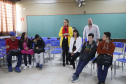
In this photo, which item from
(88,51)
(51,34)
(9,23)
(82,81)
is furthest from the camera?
(51,34)

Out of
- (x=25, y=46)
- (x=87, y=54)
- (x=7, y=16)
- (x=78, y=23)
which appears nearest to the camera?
(x=87, y=54)

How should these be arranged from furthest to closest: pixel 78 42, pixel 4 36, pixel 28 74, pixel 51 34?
pixel 51 34 → pixel 4 36 → pixel 78 42 → pixel 28 74

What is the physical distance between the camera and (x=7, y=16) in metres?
7.02

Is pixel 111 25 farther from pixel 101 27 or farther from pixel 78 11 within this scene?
pixel 78 11

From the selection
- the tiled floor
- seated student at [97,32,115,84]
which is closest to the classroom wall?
the tiled floor

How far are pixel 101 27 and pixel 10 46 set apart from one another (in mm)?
4998

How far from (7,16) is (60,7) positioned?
2.95 meters

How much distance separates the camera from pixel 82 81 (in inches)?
121

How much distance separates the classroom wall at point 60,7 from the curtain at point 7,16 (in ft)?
1.54

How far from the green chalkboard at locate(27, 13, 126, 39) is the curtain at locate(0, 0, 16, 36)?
0.90m

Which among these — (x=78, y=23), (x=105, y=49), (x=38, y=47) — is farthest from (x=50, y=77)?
(x=78, y=23)

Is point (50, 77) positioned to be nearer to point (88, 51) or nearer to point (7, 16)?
point (88, 51)

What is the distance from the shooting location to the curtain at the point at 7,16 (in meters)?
6.62

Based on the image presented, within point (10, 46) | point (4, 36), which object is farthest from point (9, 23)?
point (10, 46)
